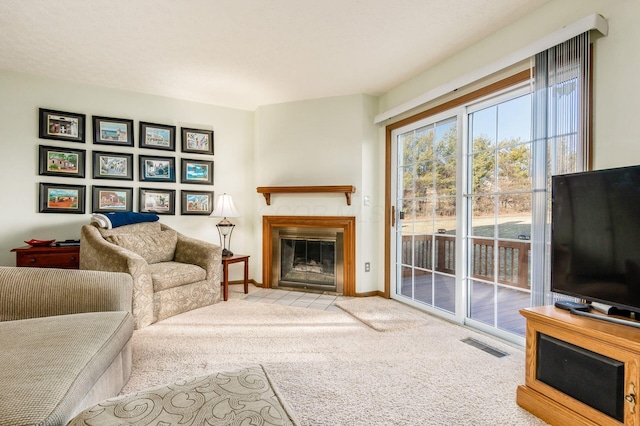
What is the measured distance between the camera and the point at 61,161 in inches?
133

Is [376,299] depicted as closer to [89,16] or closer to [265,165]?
[265,165]

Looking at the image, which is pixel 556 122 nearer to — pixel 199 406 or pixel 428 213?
pixel 428 213

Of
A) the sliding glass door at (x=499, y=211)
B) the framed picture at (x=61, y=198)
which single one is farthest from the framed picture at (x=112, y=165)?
the sliding glass door at (x=499, y=211)

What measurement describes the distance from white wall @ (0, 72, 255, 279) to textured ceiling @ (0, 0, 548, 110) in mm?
200

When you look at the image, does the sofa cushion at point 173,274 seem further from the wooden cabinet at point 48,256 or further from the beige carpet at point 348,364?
the wooden cabinet at point 48,256

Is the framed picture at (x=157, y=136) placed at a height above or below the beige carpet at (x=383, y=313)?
above

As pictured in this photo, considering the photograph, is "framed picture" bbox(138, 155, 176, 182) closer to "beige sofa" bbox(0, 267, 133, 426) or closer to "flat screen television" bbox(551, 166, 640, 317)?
"beige sofa" bbox(0, 267, 133, 426)

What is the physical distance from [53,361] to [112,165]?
314 cm

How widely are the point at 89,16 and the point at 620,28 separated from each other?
3416 mm

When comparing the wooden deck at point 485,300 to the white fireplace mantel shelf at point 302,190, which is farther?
the white fireplace mantel shelf at point 302,190

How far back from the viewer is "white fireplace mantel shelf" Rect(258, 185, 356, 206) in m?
3.56

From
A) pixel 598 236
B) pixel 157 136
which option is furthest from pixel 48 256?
pixel 598 236

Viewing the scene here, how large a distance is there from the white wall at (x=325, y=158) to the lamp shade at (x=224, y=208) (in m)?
0.45

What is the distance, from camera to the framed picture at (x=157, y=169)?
376cm
